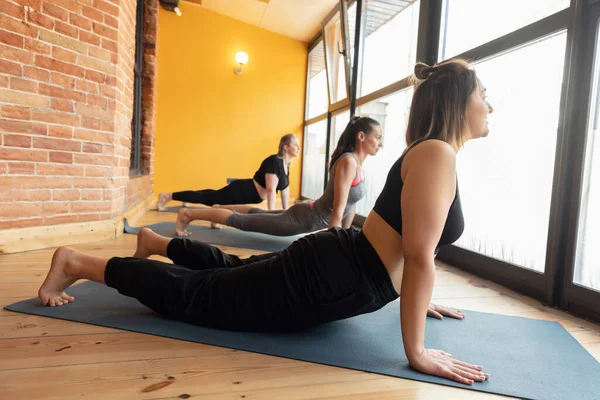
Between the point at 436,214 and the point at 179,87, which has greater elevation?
the point at 179,87

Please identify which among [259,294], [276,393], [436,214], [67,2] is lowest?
[276,393]

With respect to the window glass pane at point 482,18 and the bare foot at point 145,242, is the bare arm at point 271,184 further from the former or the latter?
the bare foot at point 145,242

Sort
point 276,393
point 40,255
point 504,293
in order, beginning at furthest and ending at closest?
1. point 40,255
2. point 504,293
3. point 276,393

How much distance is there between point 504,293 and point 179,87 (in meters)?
5.90

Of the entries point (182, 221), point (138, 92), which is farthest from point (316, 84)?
point (182, 221)

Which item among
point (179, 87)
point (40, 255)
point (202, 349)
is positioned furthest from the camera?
point (179, 87)

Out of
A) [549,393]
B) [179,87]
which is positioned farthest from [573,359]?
[179,87]

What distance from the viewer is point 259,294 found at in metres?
1.39

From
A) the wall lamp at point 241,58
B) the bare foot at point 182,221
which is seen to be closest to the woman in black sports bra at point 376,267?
the bare foot at point 182,221

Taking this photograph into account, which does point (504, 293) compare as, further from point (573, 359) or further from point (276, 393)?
point (276, 393)

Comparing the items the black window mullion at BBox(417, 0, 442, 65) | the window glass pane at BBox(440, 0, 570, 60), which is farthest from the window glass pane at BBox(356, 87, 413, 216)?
the window glass pane at BBox(440, 0, 570, 60)

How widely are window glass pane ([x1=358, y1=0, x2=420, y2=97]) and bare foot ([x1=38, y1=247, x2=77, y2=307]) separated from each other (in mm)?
2960

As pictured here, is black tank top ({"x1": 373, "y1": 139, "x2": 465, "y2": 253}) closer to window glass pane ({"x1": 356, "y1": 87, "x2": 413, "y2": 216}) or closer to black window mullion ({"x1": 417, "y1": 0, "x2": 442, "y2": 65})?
black window mullion ({"x1": 417, "y1": 0, "x2": 442, "y2": 65})

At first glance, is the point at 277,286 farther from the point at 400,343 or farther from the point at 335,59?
the point at 335,59
